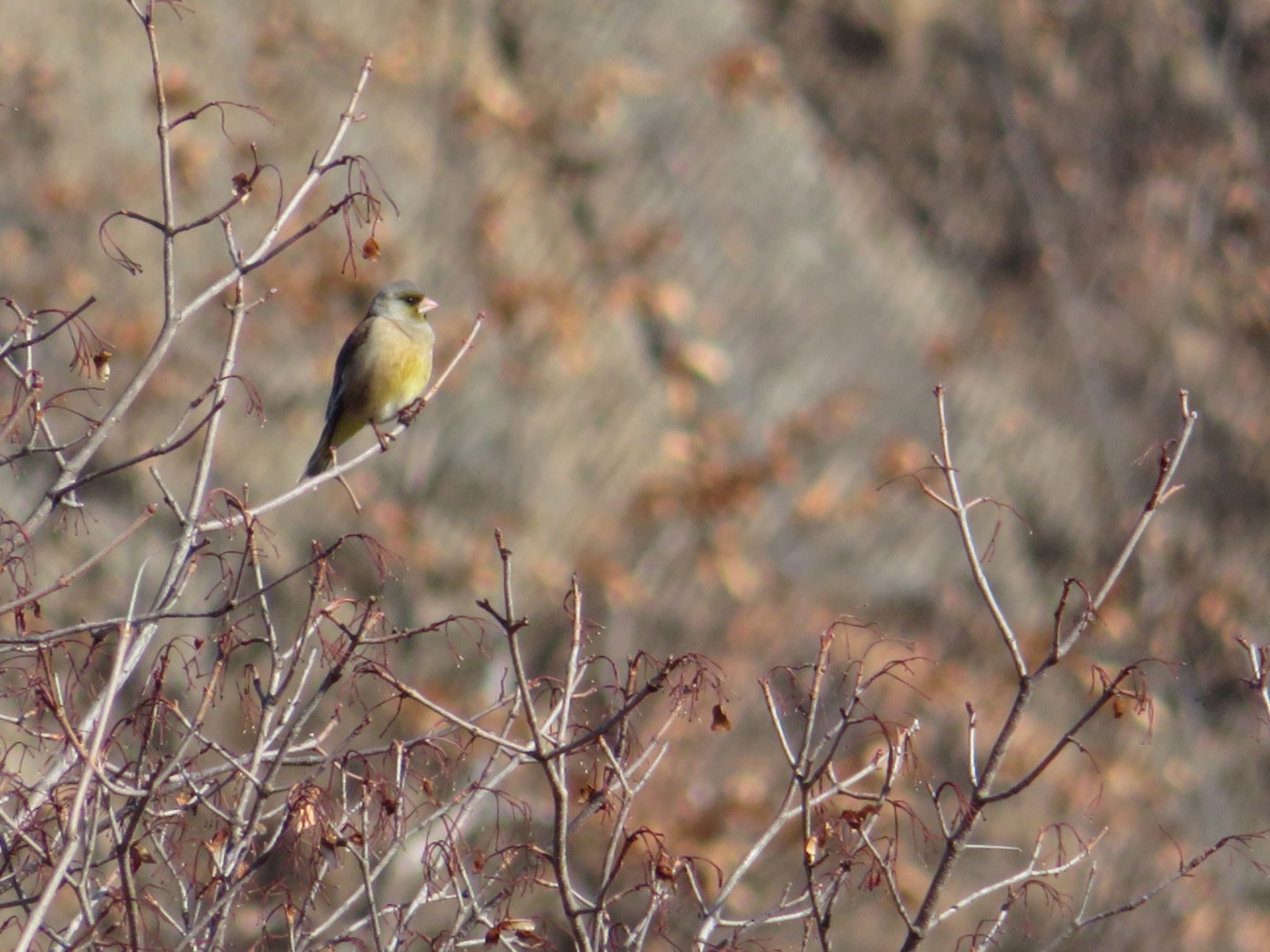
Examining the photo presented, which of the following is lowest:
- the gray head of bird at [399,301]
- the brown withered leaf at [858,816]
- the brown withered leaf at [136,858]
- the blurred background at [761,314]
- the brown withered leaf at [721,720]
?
the blurred background at [761,314]

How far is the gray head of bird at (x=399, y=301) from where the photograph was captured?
5.95m

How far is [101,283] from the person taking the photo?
8.09 meters

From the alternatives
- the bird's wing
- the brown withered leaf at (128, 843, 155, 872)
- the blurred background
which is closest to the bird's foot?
the bird's wing

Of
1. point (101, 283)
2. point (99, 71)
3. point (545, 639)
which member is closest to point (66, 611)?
point (101, 283)

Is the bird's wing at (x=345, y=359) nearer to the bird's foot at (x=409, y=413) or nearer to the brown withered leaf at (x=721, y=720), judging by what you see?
the bird's foot at (x=409, y=413)

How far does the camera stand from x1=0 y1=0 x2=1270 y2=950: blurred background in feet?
26.8

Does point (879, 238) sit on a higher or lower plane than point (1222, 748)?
higher

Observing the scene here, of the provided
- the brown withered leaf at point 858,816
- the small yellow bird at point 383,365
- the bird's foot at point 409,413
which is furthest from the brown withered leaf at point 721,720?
the small yellow bird at point 383,365

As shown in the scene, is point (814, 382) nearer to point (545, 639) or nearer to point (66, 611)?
point (545, 639)

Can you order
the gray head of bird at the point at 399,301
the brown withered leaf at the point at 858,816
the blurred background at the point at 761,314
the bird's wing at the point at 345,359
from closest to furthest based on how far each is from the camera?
the brown withered leaf at the point at 858,816
the bird's wing at the point at 345,359
the gray head of bird at the point at 399,301
the blurred background at the point at 761,314

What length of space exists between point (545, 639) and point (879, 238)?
337 centimetres

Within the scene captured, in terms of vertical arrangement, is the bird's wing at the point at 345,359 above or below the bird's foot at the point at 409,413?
below

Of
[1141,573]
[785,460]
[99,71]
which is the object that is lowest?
[1141,573]

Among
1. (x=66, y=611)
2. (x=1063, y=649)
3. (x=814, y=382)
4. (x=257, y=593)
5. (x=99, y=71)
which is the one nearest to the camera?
(x=1063, y=649)
